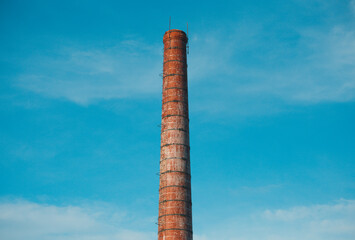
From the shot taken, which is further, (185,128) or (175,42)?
(175,42)

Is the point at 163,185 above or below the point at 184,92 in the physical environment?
below

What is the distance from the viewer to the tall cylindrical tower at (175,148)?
3134cm

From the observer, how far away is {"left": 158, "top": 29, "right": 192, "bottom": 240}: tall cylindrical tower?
31.3 m

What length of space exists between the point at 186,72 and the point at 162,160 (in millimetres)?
7722

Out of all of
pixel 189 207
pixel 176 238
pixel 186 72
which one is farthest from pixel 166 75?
pixel 176 238

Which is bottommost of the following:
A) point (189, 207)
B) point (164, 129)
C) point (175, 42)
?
point (189, 207)

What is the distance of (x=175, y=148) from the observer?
32.9 meters

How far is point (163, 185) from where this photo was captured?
3234cm

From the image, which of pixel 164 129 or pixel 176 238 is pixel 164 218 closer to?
pixel 176 238

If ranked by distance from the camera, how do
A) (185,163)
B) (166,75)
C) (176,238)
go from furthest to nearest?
1. (166,75)
2. (185,163)
3. (176,238)

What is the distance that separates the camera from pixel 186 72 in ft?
118

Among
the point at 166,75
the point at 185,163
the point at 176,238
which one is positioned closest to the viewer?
the point at 176,238

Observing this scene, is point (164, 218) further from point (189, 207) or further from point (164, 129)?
point (164, 129)

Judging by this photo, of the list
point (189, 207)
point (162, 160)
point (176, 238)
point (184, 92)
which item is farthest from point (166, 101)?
point (176, 238)
